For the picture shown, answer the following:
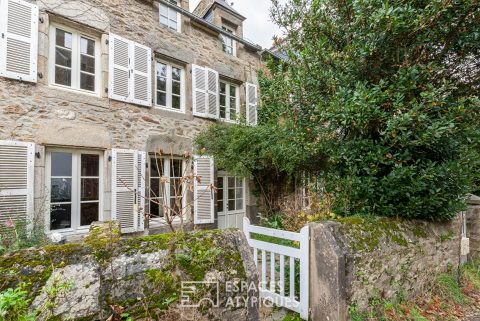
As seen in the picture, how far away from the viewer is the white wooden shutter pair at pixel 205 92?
6805mm

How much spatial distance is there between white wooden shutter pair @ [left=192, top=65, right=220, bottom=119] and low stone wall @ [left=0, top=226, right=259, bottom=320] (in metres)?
5.59

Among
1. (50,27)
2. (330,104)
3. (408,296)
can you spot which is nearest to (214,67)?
(50,27)

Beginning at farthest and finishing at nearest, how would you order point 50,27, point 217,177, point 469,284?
point 217,177 → point 50,27 → point 469,284

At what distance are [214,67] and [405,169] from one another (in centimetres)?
593

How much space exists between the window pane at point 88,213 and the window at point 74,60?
7.85ft

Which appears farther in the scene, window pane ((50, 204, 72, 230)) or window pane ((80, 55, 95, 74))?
window pane ((80, 55, 95, 74))

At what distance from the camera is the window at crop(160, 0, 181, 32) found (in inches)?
257

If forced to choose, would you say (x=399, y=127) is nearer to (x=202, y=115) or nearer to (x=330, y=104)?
(x=330, y=104)

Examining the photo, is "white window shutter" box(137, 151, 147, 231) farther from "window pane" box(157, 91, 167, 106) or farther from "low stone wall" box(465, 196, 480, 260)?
"low stone wall" box(465, 196, 480, 260)

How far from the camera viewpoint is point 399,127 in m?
2.94

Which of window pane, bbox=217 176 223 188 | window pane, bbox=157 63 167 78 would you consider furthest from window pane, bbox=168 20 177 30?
window pane, bbox=217 176 223 188

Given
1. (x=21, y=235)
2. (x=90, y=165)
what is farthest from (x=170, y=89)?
(x=21, y=235)

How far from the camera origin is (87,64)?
5.25 metres

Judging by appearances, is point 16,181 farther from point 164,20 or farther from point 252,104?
point 252,104
